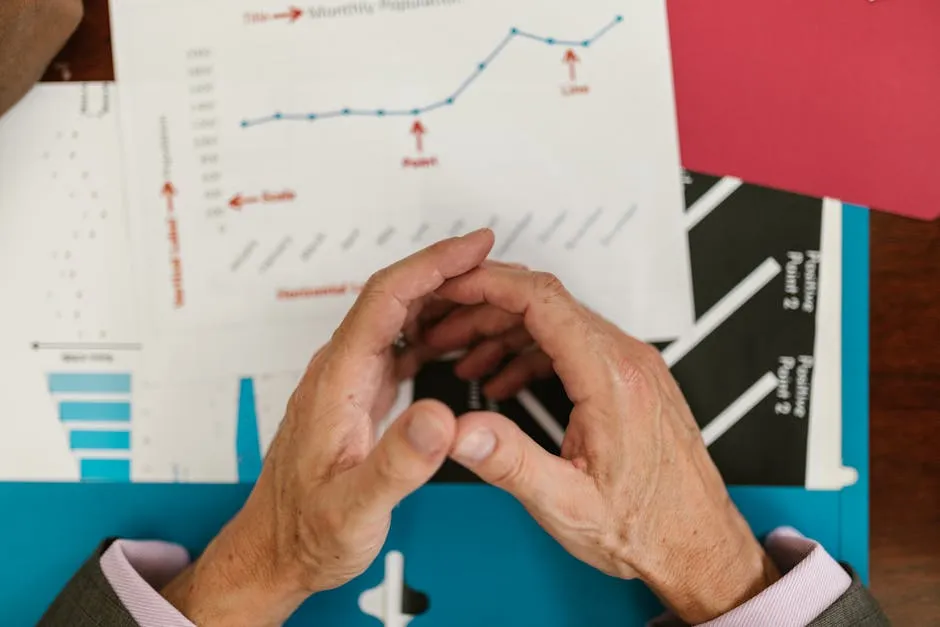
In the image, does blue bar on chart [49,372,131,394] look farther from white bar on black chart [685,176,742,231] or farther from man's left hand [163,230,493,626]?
white bar on black chart [685,176,742,231]

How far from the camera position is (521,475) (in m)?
0.40

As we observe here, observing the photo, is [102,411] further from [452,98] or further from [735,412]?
[735,412]

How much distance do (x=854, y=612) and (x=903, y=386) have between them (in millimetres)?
195

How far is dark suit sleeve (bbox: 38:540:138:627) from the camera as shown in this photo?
0.49 meters

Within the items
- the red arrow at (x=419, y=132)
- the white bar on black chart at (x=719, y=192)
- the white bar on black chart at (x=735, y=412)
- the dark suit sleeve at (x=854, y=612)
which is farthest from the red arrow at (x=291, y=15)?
the dark suit sleeve at (x=854, y=612)

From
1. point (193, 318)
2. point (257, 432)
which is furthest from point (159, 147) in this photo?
point (257, 432)

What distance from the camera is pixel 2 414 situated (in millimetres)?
609

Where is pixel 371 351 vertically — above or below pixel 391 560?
above

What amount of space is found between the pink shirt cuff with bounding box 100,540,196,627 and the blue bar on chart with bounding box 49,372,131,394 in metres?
0.13

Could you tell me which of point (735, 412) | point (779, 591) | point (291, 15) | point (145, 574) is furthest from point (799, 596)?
point (291, 15)

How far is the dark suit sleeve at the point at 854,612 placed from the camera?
474 mm

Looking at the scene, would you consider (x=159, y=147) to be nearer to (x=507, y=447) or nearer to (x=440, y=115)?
(x=440, y=115)

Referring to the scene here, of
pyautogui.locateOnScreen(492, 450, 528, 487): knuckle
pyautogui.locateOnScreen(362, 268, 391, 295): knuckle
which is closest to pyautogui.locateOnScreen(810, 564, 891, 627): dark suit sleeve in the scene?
pyautogui.locateOnScreen(492, 450, 528, 487): knuckle

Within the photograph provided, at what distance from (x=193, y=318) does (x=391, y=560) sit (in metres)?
0.27
